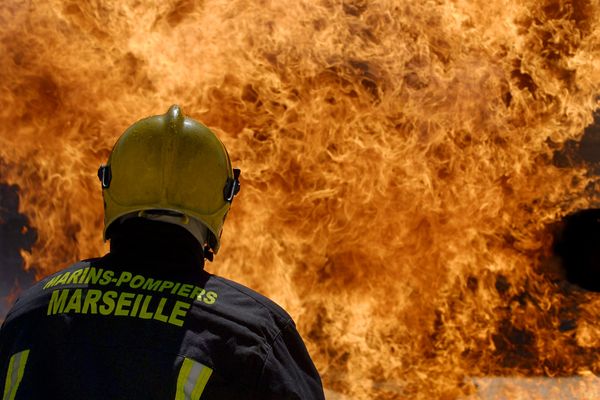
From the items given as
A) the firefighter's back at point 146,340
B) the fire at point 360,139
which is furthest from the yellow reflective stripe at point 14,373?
the fire at point 360,139

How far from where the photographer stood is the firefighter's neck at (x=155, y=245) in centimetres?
155

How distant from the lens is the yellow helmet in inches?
71.7

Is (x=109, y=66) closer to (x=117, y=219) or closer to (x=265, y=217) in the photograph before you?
(x=265, y=217)

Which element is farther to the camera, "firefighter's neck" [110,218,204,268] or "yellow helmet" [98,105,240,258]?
"yellow helmet" [98,105,240,258]

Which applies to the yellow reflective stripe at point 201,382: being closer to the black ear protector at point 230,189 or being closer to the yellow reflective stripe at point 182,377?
the yellow reflective stripe at point 182,377

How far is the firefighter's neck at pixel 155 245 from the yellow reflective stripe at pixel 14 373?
329 mm

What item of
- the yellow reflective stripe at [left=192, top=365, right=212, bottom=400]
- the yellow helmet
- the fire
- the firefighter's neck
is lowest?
the yellow reflective stripe at [left=192, top=365, right=212, bottom=400]

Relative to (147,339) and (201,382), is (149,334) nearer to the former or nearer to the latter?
(147,339)

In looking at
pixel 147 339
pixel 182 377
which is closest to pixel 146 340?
pixel 147 339

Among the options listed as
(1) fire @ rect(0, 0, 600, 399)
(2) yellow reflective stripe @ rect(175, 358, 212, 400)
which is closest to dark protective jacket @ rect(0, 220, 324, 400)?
(2) yellow reflective stripe @ rect(175, 358, 212, 400)

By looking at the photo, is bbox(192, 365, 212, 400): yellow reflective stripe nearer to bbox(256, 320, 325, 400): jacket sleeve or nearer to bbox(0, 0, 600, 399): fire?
bbox(256, 320, 325, 400): jacket sleeve

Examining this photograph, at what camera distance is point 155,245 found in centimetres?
157

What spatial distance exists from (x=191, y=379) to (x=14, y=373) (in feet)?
1.43

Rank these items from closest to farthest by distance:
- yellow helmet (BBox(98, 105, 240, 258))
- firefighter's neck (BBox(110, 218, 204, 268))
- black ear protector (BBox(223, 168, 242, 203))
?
firefighter's neck (BBox(110, 218, 204, 268))
yellow helmet (BBox(98, 105, 240, 258))
black ear protector (BBox(223, 168, 242, 203))
